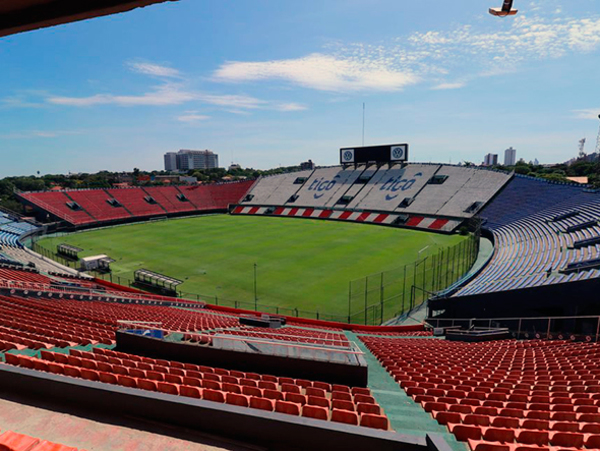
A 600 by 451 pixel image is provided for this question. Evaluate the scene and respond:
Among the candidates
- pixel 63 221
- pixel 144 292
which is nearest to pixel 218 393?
pixel 144 292

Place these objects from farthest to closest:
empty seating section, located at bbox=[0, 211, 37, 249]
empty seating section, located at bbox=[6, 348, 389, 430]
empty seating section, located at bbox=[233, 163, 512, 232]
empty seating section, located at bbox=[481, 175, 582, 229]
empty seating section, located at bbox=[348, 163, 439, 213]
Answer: empty seating section, located at bbox=[348, 163, 439, 213], empty seating section, located at bbox=[233, 163, 512, 232], empty seating section, located at bbox=[481, 175, 582, 229], empty seating section, located at bbox=[0, 211, 37, 249], empty seating section, located at bbox=[6, 348, 389, 430]

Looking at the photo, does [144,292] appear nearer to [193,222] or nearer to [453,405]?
[453,405]

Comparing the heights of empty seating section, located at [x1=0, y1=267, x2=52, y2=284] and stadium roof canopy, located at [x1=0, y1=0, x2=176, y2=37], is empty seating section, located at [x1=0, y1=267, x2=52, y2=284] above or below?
below

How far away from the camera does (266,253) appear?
45.9 meters

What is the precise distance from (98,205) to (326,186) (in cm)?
5538

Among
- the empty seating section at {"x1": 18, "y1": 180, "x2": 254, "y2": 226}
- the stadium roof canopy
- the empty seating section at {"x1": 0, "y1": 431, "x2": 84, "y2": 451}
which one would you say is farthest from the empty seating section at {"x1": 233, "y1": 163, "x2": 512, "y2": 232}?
the stadium roof canopy

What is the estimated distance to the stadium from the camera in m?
5.60

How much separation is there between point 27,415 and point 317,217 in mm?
72065

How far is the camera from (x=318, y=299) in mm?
30219

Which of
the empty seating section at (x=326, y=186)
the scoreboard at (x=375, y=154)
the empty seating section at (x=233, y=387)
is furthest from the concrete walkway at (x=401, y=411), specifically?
the scoreboard at (x=375, y=154)

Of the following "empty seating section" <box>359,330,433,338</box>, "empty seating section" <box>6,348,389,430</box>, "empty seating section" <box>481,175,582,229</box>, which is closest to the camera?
"empty seating section" <box>6,348,389,430</box>

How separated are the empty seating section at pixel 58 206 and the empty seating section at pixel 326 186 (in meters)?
46.5

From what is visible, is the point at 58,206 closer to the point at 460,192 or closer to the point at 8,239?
the point at 8,239

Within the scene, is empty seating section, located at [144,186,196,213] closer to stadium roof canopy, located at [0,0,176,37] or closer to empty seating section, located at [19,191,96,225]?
empty seating section, located at [19,191,96,225]
